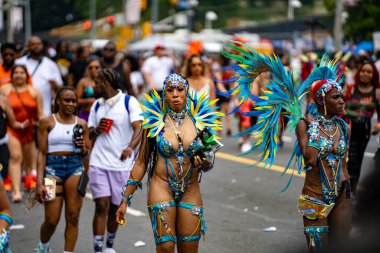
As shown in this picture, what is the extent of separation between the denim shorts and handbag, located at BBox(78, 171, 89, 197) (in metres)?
0.06

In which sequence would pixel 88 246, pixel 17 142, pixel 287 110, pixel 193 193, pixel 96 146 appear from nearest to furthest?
pixel 193 193, pixel 287 110, pixel 96 146, pixel 88 246, pixel 17 142

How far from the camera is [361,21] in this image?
28844 millimetres

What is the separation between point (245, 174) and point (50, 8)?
24301 millimetres

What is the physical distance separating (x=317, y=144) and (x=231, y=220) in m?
3.71

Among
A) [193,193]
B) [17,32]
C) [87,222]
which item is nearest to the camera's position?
[193,193]

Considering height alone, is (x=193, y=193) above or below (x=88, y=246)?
above

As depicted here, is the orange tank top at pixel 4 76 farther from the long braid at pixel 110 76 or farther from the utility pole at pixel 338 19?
the utility pole at pixel 338 19

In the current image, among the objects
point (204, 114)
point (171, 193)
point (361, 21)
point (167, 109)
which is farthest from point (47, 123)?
point (361, 21)

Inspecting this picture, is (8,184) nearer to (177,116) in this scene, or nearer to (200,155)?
(177,116)

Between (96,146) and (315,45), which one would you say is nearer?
(96,146)

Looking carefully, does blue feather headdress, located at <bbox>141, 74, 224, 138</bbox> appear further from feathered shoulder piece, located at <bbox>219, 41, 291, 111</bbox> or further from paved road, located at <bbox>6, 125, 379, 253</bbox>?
paved road, located at <bbox>6, 125, 379, 253</bbox>

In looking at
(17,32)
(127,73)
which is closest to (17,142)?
(127,73)

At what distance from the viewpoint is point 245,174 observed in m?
14.2

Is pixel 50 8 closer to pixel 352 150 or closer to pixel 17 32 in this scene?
pixel 17 32
